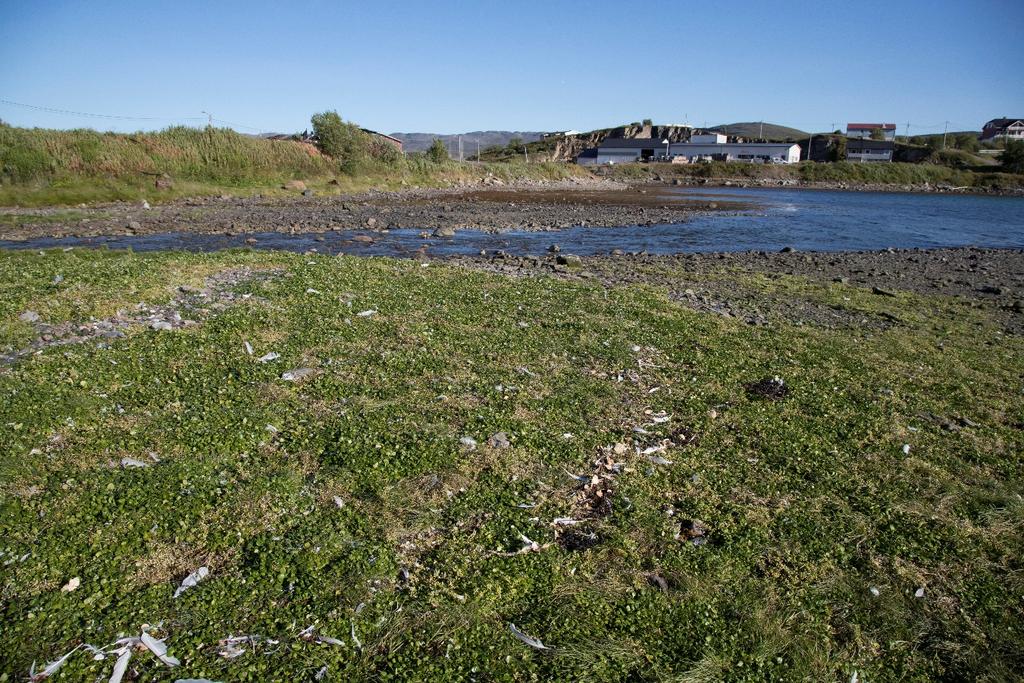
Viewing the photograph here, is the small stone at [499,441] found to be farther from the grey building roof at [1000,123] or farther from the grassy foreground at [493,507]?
the grey building roof at [1000,123]

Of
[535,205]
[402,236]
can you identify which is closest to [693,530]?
[402,236]

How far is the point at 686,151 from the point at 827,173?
41.7 metres

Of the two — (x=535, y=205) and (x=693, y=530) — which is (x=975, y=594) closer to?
(x=693, y=530)

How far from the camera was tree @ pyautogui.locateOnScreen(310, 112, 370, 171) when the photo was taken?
5672 centimetres

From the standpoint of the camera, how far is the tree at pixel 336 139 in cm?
5672

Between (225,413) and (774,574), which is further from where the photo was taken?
(225,413)

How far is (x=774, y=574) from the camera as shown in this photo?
5387 millimetres

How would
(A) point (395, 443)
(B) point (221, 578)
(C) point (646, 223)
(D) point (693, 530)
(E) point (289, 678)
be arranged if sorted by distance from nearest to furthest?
(E) point (289, 678) < (B) point (221, 578) < (D) point (693, 530) < (A) point (395, 443) < (C) point (646, 223)

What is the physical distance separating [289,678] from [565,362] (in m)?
6.61

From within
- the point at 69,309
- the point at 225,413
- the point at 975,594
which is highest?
the point at 69,309

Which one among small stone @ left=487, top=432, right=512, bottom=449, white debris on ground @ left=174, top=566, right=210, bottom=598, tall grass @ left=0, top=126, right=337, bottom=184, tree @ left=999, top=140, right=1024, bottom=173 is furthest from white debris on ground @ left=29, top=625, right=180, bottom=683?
tree @ left=999, top=140, right=1024, bottom=173

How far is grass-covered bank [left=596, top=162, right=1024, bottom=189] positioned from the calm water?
56364 mm

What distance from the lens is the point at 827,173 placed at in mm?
105000

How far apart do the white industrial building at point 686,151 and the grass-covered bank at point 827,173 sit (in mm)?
21953
